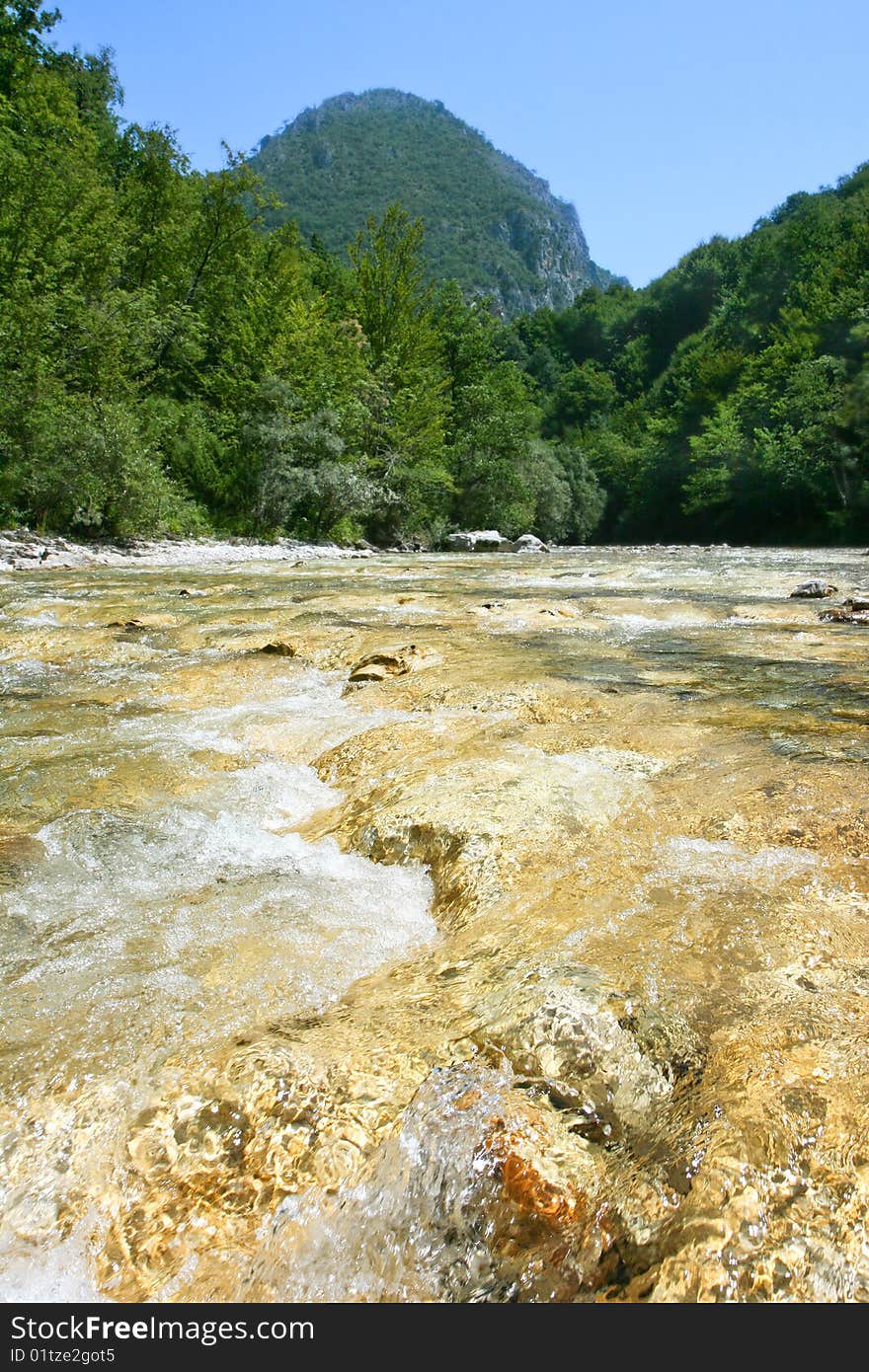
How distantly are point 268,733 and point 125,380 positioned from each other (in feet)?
58.3

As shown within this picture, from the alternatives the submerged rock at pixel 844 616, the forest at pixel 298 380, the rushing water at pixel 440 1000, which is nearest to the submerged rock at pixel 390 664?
the rushing water at pixel 440 1000

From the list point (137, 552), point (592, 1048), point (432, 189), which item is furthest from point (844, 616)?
point (432, 189)

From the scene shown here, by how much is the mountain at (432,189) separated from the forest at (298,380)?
7180 cm

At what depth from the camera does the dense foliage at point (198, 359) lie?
15.2 m

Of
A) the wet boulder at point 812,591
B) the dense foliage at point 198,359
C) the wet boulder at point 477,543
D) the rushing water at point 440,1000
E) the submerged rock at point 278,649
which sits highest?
the dense foliage at point 198,359

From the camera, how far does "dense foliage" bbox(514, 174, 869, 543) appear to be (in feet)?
113

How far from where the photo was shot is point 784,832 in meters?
2.60

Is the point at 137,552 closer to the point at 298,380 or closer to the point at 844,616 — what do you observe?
the point at 298,380

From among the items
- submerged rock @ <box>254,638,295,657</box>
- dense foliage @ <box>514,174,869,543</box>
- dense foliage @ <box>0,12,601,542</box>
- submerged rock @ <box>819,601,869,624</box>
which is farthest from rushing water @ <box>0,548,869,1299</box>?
dense foliage @ <box>514,174,869,543</box>

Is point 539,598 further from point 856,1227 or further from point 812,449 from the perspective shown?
point 812,449

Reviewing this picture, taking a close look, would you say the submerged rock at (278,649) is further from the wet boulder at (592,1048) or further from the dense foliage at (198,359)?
the dense foliage at (198,359)

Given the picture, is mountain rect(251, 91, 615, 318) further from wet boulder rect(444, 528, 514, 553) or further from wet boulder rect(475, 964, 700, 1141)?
wet boulder rect(475, 964, 700, 1141)

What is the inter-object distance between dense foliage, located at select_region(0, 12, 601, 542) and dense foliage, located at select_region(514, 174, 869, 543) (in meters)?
12.4

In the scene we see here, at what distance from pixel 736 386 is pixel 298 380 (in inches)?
1456
